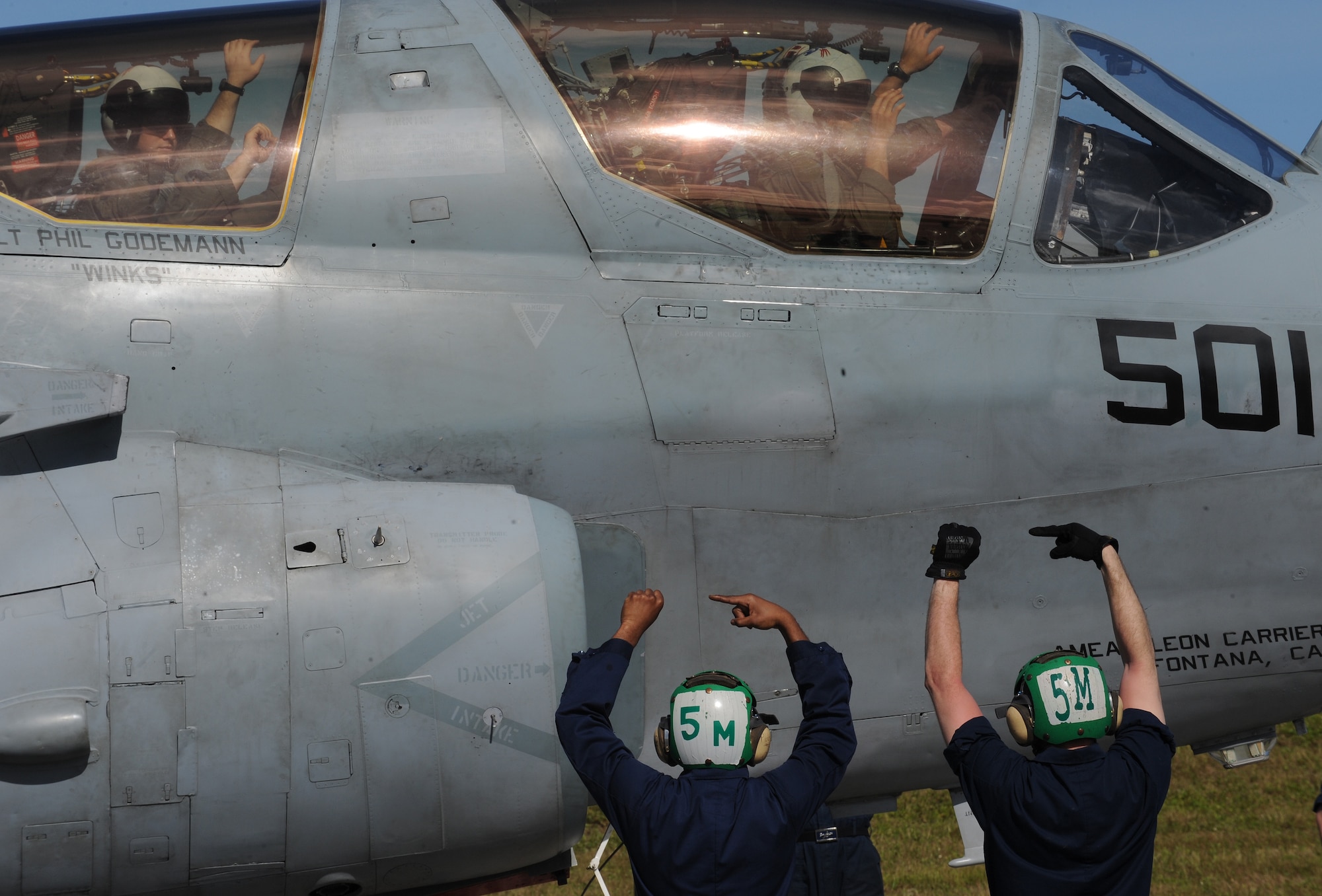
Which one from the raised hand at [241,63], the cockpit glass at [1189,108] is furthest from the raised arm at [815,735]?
the raised hand at [241,63]

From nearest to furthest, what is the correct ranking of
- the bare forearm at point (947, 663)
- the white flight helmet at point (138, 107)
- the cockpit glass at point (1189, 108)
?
1. the bare forearm at point (947, 663)
2. the white flight helmet at point (138, 107)
3. the cockpit glass at point (1189, 108)

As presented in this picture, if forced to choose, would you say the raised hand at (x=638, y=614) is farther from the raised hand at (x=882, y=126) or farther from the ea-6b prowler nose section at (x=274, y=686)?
the raised hand at (x=882, y=126)

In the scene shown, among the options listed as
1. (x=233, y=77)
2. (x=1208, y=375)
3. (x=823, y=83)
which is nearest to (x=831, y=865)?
(x=1208, y=375)

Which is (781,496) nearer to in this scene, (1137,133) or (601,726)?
(601,726)

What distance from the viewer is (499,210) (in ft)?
17.4

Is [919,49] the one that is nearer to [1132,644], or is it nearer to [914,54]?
[914,54]

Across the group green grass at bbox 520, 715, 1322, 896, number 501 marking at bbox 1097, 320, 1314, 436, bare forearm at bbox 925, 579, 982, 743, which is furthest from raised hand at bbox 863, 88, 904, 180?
green grass at bbox 520, 715, 1322, 896

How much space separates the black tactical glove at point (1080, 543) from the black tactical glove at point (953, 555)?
342 millimetres

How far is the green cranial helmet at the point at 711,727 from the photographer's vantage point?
3.89 m

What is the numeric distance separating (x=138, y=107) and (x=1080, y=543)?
4.28 metres

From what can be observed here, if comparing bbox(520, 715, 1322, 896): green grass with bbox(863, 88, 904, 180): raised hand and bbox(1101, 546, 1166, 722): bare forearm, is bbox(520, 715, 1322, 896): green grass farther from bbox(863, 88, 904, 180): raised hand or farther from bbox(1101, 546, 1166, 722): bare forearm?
bbox(863, 88, 904, 180): raised hand

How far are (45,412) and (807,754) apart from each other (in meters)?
3.12

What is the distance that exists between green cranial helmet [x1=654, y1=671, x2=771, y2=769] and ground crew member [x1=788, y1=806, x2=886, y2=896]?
7.91 ft

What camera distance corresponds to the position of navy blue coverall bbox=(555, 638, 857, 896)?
12.4 ft
